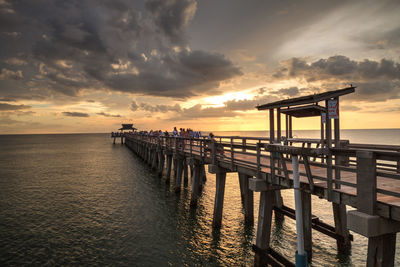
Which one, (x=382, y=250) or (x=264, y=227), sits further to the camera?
(x=264, y=227)

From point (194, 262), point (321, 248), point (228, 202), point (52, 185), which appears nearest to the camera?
point (194, 262)

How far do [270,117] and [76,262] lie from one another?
913 centimetres

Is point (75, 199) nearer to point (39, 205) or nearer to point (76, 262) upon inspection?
point (39, 205)

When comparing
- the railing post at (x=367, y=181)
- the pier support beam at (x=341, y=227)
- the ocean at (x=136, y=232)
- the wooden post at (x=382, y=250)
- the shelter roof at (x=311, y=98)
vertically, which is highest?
the shelter roof at (x=311, y=98)

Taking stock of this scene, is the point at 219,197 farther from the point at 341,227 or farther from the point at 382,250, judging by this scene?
the point at 382,250

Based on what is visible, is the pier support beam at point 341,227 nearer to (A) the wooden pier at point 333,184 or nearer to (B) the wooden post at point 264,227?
(A) the wooden pier at point 333,184

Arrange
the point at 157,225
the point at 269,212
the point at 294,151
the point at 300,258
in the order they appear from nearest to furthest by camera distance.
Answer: the point at 300,258 < the point at 294,151 < the point at 269,212 < the point at 157,225

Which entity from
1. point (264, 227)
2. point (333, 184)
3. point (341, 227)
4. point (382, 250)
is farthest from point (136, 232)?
point (382, 250)

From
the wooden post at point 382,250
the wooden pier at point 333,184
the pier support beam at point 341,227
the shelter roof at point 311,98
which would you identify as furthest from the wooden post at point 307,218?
the wooden post at point 382,250

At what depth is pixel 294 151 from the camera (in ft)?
13.1

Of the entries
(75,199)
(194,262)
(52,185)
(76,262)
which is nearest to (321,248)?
(194,262)

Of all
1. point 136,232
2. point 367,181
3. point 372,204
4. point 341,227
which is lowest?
point 136,232

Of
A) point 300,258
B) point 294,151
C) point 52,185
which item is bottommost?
point 52,185

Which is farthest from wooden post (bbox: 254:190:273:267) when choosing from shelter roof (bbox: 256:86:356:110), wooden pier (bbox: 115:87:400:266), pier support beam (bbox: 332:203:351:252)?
pier support beam (bbox: 332:203:351:252)
